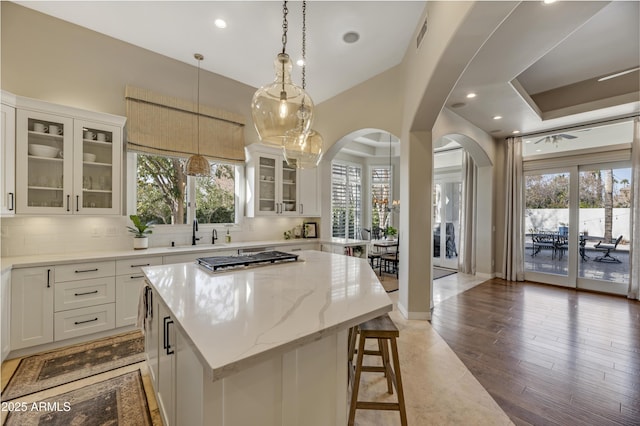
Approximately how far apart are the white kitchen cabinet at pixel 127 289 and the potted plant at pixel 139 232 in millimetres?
332

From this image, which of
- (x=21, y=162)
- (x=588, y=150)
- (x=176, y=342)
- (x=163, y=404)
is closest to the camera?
(x=176, y=342)

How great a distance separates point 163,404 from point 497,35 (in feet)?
13.3

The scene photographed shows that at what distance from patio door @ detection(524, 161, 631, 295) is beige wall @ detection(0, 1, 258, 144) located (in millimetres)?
6980

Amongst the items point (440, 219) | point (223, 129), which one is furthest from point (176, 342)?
point (440, 219)

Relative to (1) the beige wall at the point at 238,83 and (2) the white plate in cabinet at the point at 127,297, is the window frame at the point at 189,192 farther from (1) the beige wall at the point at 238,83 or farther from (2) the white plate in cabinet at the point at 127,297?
(2) the white plate in cabinet at the point at 127,297

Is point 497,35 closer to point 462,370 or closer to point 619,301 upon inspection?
point 462,370

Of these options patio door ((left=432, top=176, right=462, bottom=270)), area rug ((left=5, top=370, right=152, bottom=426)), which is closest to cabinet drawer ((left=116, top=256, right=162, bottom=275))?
area rug ((left=5, top=370, right=152, bottom=426))

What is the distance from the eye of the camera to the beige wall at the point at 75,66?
281 centimetres

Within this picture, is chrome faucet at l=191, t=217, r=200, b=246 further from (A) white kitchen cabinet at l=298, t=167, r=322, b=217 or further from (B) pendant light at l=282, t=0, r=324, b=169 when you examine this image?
(B) pendant light at l=282, t=0, r=324, b=169

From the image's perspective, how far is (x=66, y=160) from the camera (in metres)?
2.85

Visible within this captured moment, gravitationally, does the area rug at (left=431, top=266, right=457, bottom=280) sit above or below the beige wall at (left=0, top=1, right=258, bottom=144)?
below

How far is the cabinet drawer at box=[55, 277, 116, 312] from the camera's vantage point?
2658mm

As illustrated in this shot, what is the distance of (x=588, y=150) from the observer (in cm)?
495

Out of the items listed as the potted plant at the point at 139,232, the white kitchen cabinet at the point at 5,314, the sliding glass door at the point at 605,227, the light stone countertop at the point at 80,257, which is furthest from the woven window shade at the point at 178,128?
the sliding glass door at the point at 605,227
